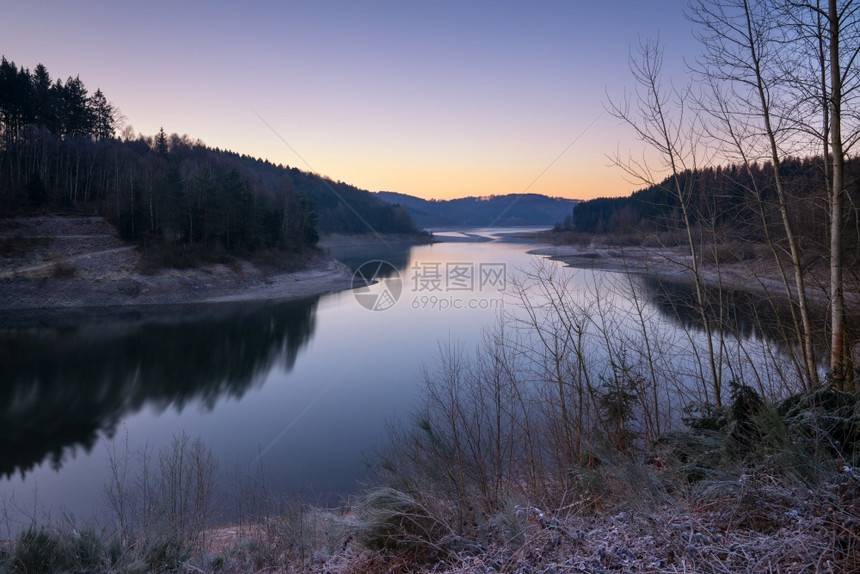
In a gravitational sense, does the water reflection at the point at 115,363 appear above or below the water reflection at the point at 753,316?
below

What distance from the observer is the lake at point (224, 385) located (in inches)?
331

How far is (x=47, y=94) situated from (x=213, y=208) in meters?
22.9

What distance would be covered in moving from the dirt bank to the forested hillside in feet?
6.22

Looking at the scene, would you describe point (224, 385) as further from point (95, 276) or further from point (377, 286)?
point (377, 286)

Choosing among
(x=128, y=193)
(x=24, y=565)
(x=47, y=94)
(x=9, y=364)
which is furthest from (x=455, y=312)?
(x=47, y=94)

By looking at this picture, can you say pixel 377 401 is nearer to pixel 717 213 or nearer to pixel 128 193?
pixel 717 213

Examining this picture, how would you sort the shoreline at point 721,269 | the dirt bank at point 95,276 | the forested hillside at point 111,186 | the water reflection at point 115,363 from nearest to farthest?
the shoreline at point 721,269, the water reflection at point 115,363, the dirt bank at point 95,276, the forested hillside at point 111,186

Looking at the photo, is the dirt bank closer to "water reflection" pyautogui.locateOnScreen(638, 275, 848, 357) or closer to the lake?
the lake

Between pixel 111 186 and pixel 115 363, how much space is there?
26.1 metres

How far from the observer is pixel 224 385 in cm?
1330

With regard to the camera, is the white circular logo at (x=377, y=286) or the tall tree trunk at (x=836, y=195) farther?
the white circular logo at (x=377, y=286)

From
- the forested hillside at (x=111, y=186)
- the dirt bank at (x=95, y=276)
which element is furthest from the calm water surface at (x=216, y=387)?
the forested hillside at (x=111, y=186)

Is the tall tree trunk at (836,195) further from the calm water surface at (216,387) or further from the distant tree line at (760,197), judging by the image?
the calm water surface at (216,387)

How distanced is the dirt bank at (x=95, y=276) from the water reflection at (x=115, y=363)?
1734mm
